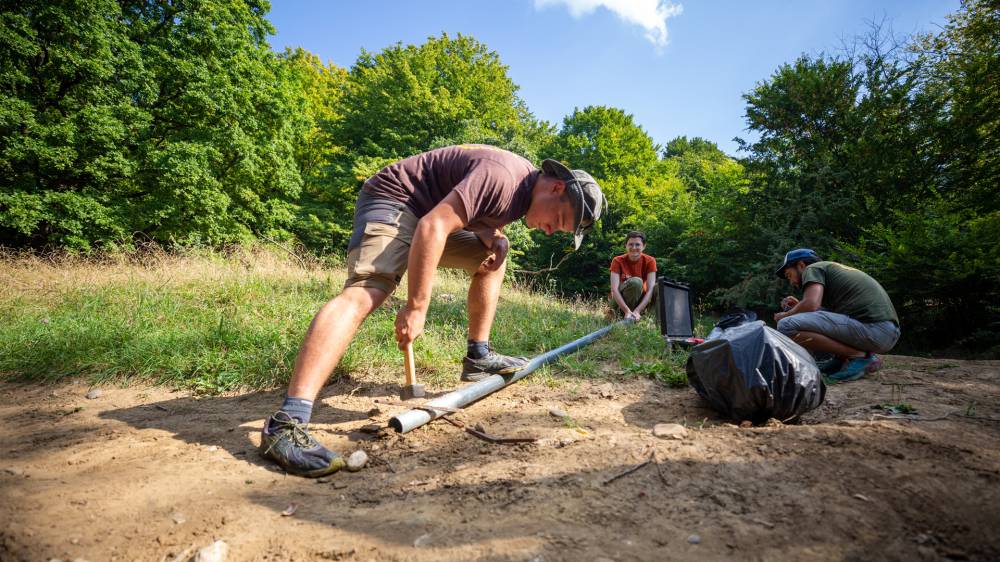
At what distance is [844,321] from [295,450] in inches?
181

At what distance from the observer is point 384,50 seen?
61.7 ft

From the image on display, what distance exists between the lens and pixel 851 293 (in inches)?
155

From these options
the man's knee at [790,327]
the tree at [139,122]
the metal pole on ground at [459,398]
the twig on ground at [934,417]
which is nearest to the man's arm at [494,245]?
the metal pole on ground at [459,398]

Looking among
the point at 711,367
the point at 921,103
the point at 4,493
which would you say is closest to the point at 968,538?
the point at 711,367

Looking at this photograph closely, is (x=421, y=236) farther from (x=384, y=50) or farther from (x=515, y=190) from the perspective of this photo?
(x=384, y=50)

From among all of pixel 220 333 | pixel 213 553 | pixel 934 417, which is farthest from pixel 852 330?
pixel 220 333

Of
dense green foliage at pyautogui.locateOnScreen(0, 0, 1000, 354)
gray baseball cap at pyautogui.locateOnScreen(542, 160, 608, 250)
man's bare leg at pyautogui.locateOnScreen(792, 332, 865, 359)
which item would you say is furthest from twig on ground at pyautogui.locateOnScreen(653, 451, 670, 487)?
dense green foliage at pyautogui.locateOnScreen(0, 0, 1000, 354)

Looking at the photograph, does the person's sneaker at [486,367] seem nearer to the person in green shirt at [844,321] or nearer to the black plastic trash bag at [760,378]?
the black plastic trash bag at [760,378]

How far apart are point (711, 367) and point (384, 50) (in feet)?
68.8

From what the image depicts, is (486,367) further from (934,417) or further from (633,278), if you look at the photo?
(633,278)

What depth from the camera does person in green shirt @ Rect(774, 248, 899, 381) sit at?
12.2 feet

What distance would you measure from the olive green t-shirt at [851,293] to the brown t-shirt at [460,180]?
11.5 ft

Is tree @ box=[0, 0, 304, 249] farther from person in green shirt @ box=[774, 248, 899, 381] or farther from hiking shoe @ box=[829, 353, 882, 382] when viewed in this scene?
hiking shoe @ box=[829, 353, 882, 382]

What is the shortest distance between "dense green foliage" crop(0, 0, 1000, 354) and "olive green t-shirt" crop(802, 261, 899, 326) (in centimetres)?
417
